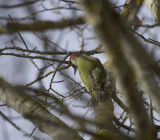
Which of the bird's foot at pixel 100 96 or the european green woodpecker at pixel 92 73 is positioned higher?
the european green woodpecker at pixel 92 73

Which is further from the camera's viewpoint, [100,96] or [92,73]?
[92,73]

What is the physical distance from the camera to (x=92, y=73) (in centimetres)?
473

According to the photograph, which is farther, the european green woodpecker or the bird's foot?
the european green woodpecker

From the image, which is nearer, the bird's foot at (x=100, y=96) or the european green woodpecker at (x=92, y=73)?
the bird's foot at (x=100, y=96)

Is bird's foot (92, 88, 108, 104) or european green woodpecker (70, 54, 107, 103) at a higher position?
european green woodpecker (70, 54, 107, 103)

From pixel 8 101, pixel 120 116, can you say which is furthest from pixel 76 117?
pixel 120 116

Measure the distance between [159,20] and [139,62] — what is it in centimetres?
274

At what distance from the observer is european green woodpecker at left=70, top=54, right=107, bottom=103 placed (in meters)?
4.10

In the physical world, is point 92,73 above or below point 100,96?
above

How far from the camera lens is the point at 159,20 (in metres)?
3.29

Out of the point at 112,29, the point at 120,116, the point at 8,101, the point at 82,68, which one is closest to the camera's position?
the point at 112,29

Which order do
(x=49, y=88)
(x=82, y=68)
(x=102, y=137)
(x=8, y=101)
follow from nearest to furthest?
(x=102, y=137)
(x=8, y=101)
(x=49, y=88)
(x=82, y=68)

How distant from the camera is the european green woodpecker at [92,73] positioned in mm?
4096

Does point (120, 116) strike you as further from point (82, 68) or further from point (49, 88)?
point (82, 68)
